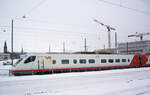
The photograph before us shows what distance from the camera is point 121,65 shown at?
29.7m

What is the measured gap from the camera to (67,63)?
2303 cm

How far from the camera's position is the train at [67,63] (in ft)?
65.4

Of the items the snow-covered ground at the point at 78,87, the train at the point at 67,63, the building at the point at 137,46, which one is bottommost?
the snow-covered ground at the point at 78,87

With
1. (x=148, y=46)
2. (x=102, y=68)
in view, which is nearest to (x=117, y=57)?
(x=102, y=68)

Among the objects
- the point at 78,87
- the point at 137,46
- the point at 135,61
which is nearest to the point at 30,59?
the point at 78,87

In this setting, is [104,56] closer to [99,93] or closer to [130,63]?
[130,63]

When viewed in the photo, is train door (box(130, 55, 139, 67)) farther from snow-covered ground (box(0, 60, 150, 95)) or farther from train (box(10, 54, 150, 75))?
snow-covered ground (box(0, 60, 150, 95))

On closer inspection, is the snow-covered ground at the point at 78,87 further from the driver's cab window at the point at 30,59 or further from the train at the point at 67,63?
the driver's cab window at the point at 30,59

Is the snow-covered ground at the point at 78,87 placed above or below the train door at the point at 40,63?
below

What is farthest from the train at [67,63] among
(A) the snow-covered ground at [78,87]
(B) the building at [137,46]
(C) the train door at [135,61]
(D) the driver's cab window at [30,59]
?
(B) the building at [137,46]

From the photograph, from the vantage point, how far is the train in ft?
65.4

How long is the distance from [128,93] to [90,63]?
1672cm

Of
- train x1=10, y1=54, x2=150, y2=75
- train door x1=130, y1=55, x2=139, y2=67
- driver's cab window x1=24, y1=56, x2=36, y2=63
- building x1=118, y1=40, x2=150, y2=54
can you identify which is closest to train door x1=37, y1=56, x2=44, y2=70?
train x1=10, y1=54, x2=150, y2=75

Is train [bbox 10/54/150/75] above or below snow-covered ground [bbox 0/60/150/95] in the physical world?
above
